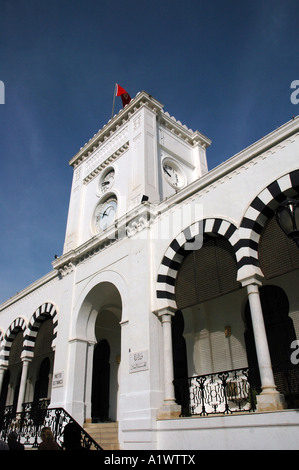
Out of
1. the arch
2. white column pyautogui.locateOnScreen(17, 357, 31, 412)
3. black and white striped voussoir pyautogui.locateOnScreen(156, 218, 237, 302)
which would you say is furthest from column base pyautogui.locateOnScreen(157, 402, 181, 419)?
white column pyautogui.locateOnScreen(17, 357, 31, 412)

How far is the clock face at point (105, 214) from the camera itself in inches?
524

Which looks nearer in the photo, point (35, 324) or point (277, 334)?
point (277, 334)

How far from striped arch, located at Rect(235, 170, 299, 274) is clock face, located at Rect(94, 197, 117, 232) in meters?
6.10

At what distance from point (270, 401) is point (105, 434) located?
5224 mm

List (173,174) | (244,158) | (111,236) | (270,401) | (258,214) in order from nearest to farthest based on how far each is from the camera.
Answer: (270,401) < (258,214) < (244,158) < (111,236) < (173,174)

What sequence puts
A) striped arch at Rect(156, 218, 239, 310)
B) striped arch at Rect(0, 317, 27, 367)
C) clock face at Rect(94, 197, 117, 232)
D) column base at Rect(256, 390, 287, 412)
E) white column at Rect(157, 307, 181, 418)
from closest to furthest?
1. column base at Rect(256, 390, 287, 412)
2. white column at Rect(157, 307, 181, 418)
3. striped arch at Rect(156, 218, 239, 310)
4. clock face at Rect(94, 197, 117, 232)
5. striped arch at Rect(0, 317, 27, 367)

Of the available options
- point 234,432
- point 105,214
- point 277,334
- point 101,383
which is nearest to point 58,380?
point 101,383

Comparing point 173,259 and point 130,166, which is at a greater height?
point 130,166

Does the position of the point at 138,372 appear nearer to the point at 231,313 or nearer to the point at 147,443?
the point at 147,443

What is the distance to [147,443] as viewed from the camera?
800 centimetres

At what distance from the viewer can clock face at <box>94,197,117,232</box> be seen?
13305 millimetres

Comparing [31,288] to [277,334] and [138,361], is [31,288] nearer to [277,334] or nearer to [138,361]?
[138,361]

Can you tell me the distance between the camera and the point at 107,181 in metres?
14.4

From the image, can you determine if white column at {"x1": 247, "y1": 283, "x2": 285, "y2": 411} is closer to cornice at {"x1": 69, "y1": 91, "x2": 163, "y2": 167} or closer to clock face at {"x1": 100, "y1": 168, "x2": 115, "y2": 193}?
clock face at {"x1": 100, "y1": 168, "x2": 115, "y2": 193}
